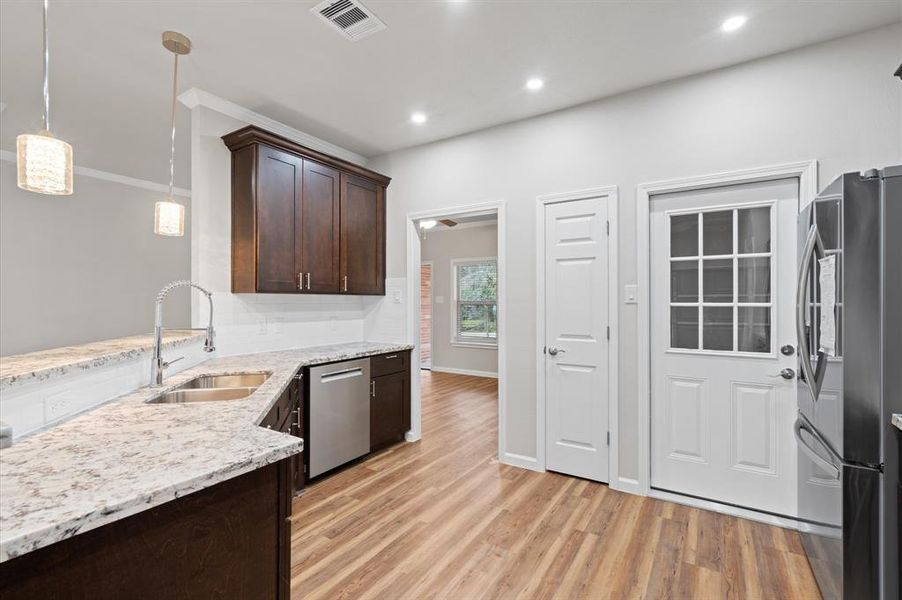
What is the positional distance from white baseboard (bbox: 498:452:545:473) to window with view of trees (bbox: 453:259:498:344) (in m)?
3.67

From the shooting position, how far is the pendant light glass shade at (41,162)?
1.45 metres

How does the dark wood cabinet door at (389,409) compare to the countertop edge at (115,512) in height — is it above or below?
below

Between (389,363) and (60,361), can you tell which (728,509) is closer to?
(389,363)

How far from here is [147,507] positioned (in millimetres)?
892

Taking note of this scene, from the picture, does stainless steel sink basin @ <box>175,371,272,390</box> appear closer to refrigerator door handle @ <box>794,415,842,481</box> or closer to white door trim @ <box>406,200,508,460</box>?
white door trim @ <box>406,200,508,460</box>

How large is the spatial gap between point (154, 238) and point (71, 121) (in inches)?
78.5

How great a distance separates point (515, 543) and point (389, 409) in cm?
167

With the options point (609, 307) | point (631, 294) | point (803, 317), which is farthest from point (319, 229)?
point (803, 317)

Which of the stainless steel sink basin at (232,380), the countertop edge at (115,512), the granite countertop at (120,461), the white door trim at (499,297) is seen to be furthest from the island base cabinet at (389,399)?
the countertop edge at (115,512)

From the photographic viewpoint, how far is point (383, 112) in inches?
128

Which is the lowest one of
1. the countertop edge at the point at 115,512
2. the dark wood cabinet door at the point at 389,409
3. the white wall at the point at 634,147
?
the dark wood cabinet door at the point at 389,409

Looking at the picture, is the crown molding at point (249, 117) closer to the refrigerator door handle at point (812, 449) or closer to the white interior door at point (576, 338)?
the white interior door at point (576, 338)

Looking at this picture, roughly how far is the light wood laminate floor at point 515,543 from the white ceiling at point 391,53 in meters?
2.79

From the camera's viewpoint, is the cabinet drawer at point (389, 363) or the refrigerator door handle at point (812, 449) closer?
the refrigerator door handle at point (812, 449)
